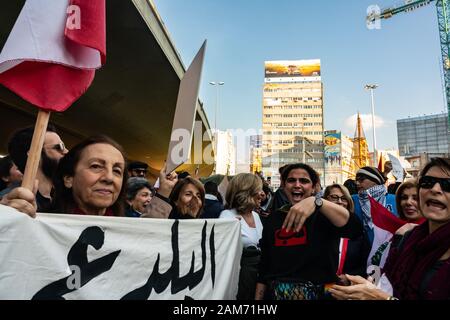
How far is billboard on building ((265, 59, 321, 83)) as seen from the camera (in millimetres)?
104562

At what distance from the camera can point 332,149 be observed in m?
100

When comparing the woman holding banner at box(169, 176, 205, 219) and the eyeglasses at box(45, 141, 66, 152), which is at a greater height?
the eyeglasses at box(45, 141, 66, 152)

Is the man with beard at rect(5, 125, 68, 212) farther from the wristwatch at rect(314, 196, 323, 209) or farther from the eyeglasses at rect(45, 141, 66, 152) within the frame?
the wristwatch at rect(314, 196, 323, 209)

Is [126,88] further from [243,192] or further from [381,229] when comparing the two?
[381,229]

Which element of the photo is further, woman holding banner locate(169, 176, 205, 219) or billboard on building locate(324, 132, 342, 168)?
billboard on building locate(324, 132, 342, 168)

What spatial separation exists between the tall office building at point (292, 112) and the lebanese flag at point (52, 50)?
91325 millimetres

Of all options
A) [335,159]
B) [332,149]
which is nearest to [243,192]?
[335,159]

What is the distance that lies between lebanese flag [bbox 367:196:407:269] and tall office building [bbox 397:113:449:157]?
524 ft

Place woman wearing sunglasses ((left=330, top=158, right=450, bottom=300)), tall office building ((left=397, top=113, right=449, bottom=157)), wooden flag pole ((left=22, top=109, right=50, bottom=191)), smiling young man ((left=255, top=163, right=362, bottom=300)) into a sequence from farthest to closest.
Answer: tall office building ((left=397, top=113, right=449, bottom=157)) → smiling young man ((left=255, top=163, right=362, bottom=300)) → woman wearing sunglasses ((left=330, top=158, right=450, bottom=300)) → wooden flag pole ((left=22, top=109, right=50, bottom=191))

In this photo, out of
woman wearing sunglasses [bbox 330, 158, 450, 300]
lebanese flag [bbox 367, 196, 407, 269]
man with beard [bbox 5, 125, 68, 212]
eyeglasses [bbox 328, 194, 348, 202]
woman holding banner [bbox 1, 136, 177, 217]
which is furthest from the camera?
eyeglasses [bbox 328, 194, 348, 202]

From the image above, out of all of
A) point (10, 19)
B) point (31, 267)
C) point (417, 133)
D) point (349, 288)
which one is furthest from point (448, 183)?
point (417, 133)

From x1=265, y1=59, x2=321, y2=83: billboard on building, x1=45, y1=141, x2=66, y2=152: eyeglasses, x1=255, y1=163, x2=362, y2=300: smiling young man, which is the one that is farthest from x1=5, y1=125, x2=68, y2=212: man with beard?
x1=265, y1=59, x2=321, y2=83: billboard on building

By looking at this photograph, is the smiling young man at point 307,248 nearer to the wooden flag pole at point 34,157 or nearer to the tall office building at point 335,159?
the wooden flag pole at point 34,157
